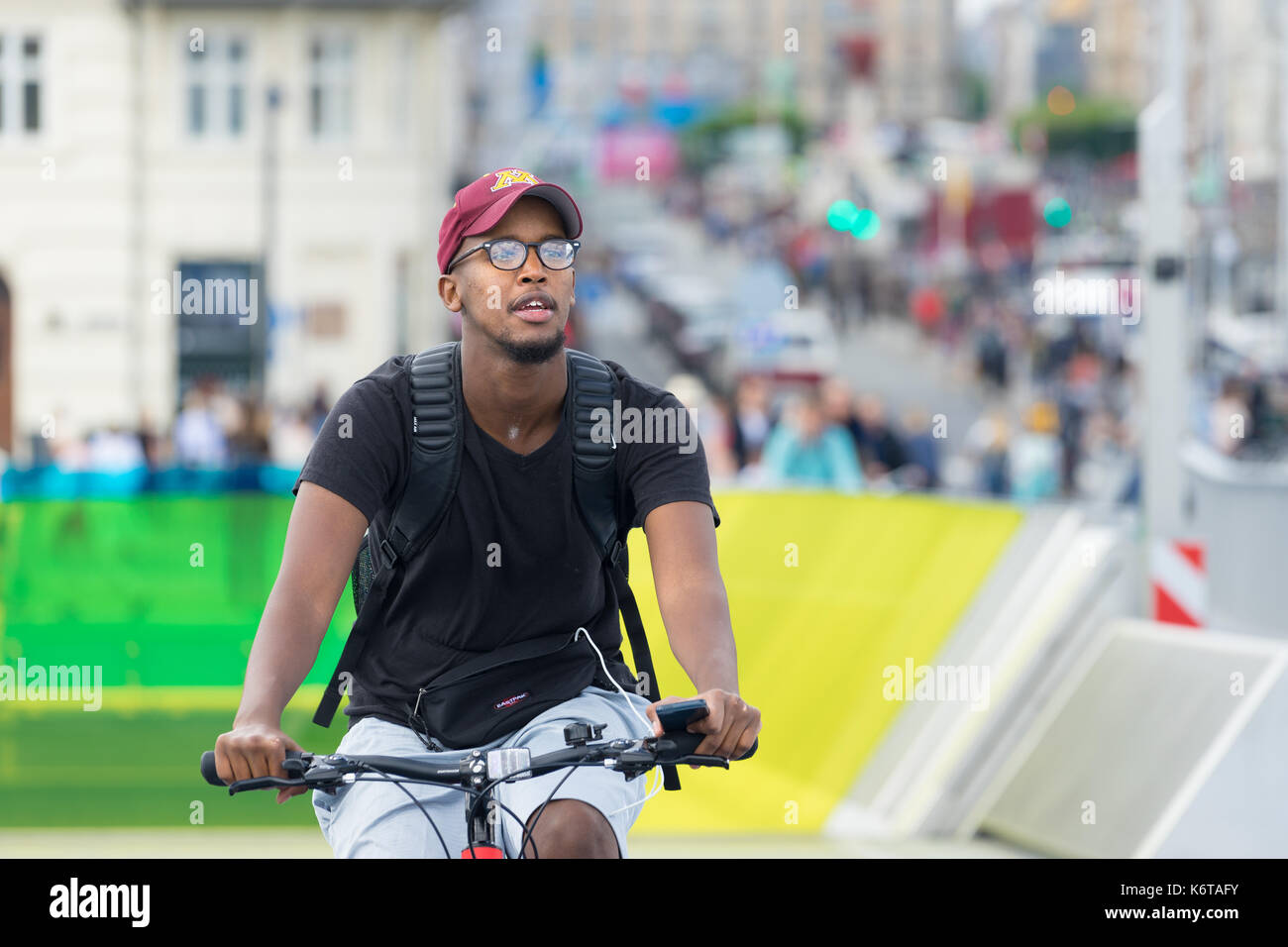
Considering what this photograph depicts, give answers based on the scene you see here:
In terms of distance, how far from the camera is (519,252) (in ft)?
11.1

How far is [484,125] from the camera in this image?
102m

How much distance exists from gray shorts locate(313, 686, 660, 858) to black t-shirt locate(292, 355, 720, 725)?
0.09m

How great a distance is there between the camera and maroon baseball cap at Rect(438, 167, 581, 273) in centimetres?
336

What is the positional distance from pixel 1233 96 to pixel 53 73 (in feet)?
109

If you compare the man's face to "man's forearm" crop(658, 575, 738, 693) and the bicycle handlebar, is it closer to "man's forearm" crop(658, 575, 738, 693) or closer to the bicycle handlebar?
"man's forearm" crop(658, 575, 738, 693)

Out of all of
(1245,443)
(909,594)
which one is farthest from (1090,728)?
(1245,443)

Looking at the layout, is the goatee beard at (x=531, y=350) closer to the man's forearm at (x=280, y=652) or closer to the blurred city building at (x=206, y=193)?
the man's forearm at (x=280, y=652)

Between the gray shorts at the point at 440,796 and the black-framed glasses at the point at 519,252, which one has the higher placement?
the black-framed glasses at the point at 519,252

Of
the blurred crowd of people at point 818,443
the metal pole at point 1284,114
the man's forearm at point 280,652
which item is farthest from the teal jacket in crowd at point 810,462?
the metal pole at point 1284,114

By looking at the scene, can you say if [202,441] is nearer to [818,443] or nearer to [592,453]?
[818,443]

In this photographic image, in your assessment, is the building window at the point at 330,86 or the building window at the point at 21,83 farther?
the building window at the point at 330,86

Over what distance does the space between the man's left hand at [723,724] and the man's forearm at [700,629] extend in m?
0.16

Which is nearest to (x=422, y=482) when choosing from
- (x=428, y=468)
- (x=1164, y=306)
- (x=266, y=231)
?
(x=428, y=468)

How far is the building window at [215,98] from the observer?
36.0 meters
